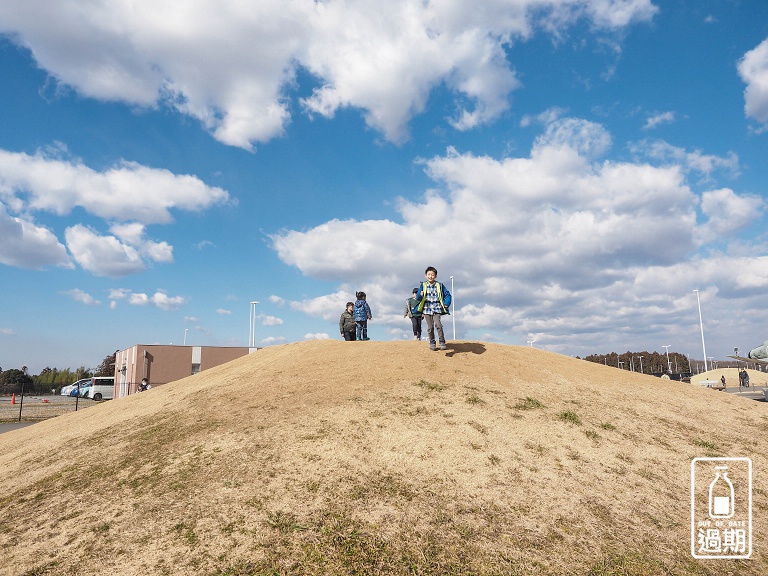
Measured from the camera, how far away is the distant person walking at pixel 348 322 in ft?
51.7

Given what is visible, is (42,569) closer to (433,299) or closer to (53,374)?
(433,299)

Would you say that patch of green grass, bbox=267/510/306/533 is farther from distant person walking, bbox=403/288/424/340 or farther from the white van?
the white van

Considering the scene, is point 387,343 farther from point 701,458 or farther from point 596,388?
point 701,458

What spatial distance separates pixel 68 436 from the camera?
10.0 meters

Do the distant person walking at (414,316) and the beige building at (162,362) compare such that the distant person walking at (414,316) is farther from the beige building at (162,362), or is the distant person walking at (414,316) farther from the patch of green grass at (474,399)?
the beige building at (162,362)

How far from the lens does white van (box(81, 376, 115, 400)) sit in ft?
153

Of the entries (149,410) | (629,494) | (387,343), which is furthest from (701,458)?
(149,410)

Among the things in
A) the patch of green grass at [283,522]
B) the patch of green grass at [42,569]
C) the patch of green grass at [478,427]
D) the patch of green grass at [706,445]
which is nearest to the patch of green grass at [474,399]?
the patch of green grass at [478,427]

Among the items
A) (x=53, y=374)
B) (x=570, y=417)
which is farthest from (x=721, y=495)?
(x=53, y=374)

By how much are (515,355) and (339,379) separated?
5.78 m

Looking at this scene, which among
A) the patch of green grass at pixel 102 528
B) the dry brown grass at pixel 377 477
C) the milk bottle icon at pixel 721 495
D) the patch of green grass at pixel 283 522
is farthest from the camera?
the milk bottle icon at pixel 721 495

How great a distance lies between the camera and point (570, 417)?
9.05m

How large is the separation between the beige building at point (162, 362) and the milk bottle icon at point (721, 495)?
45075 millimetres

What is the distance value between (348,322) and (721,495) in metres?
11.4
